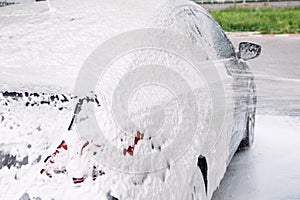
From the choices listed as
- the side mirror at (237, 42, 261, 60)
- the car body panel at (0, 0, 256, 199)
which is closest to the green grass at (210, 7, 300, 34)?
the side mirror at (237, 42, 261, 60)

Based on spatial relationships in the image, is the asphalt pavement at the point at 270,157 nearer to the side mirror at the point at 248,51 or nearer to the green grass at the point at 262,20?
the side mirror at the point at 248,51

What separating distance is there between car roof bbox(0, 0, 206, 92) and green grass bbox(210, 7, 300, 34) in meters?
11.3

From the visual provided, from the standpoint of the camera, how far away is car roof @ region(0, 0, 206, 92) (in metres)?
1.92

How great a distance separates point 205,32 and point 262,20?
12646 millimetres

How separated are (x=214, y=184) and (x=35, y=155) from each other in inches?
54.4

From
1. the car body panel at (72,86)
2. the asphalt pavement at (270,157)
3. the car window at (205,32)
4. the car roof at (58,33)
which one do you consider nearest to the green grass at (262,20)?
the asphalt pavement at (270,157)

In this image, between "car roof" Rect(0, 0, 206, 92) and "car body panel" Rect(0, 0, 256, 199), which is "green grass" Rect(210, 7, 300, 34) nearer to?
"car body panel" Rect(0, 0, 256, 199)

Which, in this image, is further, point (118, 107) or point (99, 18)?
point (99, 18)

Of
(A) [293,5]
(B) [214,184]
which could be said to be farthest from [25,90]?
(A) [293,5]

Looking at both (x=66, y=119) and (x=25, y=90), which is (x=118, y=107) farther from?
(x=25, y=90)

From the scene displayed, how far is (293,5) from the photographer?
59.0 ft

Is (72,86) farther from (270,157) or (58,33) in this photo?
(270,157)

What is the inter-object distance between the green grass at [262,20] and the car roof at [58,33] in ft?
37.1

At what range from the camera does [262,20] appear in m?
15.2
